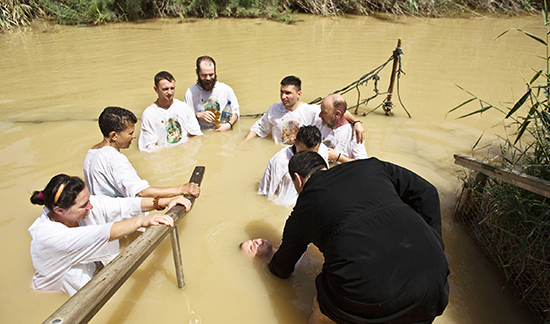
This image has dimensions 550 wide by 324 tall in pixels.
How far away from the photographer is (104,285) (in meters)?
1.72

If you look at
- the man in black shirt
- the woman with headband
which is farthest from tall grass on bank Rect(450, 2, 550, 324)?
the woman with headband

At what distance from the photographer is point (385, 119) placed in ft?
19.5

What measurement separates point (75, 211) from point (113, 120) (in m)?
1.00

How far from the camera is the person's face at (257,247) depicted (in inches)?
118

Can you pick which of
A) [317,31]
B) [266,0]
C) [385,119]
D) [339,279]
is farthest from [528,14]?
[339,279]

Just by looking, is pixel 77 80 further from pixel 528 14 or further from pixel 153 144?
pixel 528 14

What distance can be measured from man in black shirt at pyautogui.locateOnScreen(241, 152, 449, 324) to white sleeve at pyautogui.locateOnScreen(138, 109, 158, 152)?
124 inches

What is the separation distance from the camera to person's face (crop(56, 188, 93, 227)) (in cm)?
228

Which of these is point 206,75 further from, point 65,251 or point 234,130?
point 65,251

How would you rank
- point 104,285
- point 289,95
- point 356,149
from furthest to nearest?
1. point 289,95
2. point 356,149
3. point 104,285

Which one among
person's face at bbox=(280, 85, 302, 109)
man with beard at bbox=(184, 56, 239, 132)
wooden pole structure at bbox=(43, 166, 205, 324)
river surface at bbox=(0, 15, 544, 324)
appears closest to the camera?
wooden pole structure at bbox=(43, 166, 205, 324)

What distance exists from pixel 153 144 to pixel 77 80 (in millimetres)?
4245

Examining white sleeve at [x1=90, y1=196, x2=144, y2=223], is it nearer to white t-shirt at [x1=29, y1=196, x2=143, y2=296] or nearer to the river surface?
white t-shirt at [x1=29, y1=196, x2=143, y2=296]

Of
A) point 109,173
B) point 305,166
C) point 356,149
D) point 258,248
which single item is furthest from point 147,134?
point 305,166
